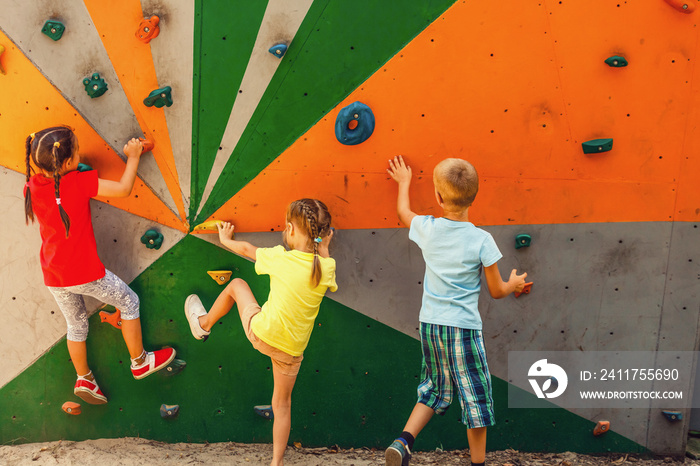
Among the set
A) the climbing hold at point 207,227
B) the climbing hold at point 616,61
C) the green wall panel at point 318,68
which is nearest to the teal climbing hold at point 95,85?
the green wall panel at point 318,68

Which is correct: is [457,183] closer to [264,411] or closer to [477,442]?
[477,442]

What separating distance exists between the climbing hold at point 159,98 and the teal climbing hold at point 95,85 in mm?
223

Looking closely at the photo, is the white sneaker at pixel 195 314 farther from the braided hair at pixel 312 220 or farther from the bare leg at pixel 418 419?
the bare leg at pixel 418 419

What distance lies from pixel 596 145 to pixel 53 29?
2638 mm

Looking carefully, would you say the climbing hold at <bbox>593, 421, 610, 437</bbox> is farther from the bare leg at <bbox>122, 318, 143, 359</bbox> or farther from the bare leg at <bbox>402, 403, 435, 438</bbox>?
the bare leg at <bbox>122, 318, 143, 359</bbox>

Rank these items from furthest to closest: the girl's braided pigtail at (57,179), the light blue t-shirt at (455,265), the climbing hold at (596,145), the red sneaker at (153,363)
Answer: the red sneaker at (153,363) → the climbing hold at (596,145) → the girl's braided pigtail at (57,179) → the light blue t-shirt at (455,265)

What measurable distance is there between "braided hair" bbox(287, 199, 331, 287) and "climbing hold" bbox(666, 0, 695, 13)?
6.26 feet

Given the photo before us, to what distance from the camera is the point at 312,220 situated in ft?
8.20

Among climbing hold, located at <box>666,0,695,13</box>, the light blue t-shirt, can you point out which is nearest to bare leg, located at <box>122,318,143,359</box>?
the light blue t-shirt

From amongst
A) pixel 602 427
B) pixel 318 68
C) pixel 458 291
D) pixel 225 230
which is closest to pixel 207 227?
pixel 225 230

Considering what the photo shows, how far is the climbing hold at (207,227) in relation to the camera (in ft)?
9.36

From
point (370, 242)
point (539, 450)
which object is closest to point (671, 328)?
point (539, 450)

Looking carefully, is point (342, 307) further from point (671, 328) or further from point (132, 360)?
point (671, 328)

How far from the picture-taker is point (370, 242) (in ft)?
9.59
